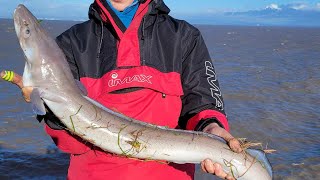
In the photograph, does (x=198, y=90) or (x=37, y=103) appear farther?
(x=198, y=90)

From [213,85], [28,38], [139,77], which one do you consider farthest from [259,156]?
[28,38]

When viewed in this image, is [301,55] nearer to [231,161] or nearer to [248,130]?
[248,130]

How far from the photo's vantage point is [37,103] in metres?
3.30

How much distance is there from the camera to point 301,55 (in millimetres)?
24875

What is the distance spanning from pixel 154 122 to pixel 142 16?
101 cm

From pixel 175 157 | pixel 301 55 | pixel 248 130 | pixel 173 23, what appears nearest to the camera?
pixel 175 157

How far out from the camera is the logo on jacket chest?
3.77 metres

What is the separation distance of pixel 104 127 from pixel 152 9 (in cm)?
128

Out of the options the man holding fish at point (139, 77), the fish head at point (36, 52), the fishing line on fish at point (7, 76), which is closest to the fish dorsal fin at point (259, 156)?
the man holding fish at point (139, 77)

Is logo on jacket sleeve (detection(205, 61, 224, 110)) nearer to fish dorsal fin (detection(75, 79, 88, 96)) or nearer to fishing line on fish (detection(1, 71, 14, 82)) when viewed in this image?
fish dorsal fin (detection(75, 79, 88, 96))

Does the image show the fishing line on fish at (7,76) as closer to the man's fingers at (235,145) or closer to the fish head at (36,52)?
Answer: the fish head at (36,52)

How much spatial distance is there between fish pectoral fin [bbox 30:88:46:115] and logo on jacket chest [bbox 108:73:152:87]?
675 millimetres

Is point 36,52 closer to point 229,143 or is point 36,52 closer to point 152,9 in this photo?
point 152,9

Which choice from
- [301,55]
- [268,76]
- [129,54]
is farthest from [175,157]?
[301,55]
